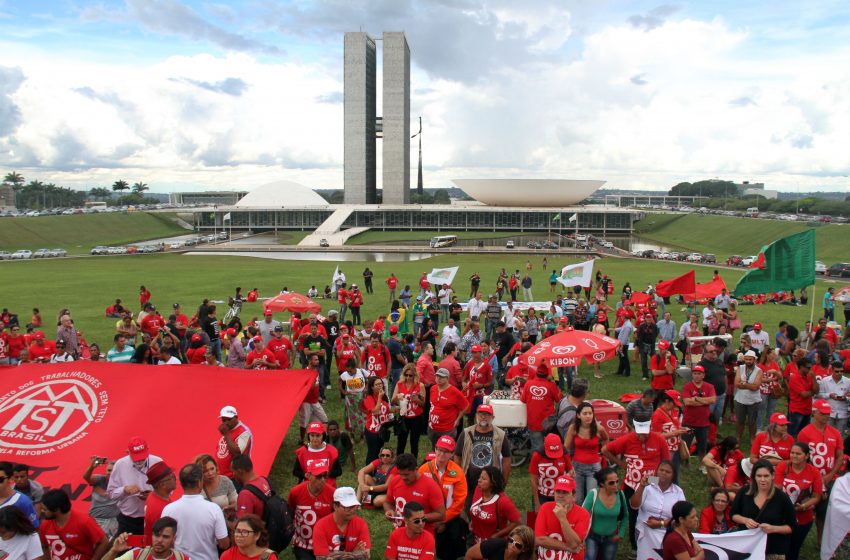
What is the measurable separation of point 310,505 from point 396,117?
104 metres

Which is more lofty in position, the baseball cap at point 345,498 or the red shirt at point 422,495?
the baseball cap at point 345,498

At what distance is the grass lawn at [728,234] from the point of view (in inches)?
2259

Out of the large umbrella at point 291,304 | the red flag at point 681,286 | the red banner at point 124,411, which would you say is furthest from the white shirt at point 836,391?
the large umbrella at point 291,304

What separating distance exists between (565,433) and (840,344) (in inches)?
404

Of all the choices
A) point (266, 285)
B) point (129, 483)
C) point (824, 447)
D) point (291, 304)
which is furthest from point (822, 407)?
point (266, 285)

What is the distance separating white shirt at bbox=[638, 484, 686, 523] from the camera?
220 inches

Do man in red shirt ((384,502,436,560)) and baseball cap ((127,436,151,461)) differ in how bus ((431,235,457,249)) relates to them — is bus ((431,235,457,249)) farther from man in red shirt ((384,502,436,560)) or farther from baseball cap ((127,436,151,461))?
man in red shirt ((384,502,436,560))

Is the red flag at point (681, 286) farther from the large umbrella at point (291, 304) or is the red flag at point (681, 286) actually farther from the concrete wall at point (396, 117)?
the concrete wall at point (396, 117)

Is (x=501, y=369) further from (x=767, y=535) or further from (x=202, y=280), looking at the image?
(x=202, y=280)

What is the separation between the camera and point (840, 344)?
14.1m

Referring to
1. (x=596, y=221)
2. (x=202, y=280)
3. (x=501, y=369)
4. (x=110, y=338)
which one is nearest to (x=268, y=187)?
(x=596, y=221)

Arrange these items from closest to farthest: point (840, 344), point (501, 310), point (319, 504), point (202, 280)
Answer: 1. point (319, 504)
2. point (840, 344)
3. point (501, 310)
4. point (202, 280)

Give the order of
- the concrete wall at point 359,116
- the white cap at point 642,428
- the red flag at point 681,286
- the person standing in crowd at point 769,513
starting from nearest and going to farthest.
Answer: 1. the person standing in crowd at point 769,513
2. the white cap at point 642,428
3. the red flag at point 681,286
4. the concrete wall at point 359,116

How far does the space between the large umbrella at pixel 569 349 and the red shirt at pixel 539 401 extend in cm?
63
